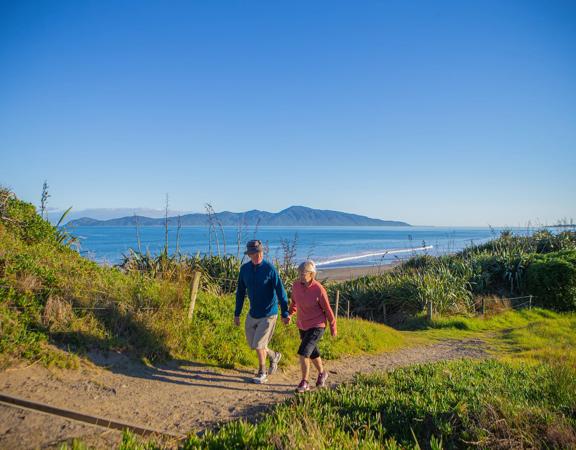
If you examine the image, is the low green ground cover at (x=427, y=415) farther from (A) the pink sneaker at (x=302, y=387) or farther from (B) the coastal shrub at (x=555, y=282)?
(B) the coastal shrub at (x=555, y=282)

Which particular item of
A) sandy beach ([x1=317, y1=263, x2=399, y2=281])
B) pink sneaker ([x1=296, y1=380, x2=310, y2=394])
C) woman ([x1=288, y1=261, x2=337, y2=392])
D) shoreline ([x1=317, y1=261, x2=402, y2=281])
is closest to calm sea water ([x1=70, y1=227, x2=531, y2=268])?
shoreline ([x1=317, y1=261, x2=402, y2=281])

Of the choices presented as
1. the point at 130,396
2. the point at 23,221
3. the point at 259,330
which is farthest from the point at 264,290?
the point at 23,221

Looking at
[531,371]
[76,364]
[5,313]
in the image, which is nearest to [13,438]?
[76,364]

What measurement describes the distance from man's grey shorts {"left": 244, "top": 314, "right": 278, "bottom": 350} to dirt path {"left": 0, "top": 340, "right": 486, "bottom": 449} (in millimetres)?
630

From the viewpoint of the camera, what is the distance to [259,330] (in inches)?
236

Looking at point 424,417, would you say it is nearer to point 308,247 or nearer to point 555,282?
point 555,282

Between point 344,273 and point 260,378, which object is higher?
point 260,378

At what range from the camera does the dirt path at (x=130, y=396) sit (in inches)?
158

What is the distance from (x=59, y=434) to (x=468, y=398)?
4311mm

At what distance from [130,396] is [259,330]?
1873 millimetres

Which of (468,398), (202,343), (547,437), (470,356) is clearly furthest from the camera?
(470,356)

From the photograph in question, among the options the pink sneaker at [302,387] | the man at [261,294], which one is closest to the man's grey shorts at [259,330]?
the man at [261,294]

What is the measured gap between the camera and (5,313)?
5773mm

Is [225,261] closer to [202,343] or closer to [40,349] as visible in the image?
[202,343]
